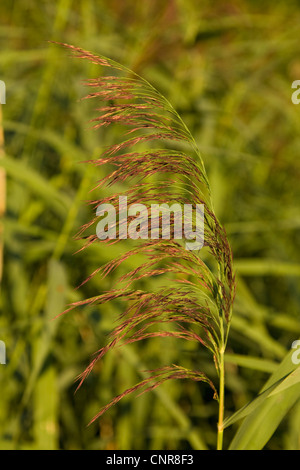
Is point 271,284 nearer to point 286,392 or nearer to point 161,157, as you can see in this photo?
point 286,392

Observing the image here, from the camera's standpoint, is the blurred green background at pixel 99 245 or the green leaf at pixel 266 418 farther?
the blurred green background at pixel 99 245

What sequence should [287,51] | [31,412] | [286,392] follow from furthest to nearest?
[287,51] → [31,412] → [286,392]

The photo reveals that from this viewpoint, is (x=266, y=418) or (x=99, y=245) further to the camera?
(x=99, y=245)

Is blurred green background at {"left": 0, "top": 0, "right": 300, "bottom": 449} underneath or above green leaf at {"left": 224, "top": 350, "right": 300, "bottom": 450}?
above

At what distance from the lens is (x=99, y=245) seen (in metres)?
1.29

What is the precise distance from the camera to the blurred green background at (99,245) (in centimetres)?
124

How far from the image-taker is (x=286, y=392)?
767mm

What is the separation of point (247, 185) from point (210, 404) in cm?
65

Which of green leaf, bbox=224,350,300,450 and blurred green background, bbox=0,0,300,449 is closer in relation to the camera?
green leaf, bbox=224,350,300,450

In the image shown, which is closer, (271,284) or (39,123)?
(39,123)

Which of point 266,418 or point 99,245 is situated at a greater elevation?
point 99,245

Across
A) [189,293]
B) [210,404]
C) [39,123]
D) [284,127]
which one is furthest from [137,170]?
[284,127]

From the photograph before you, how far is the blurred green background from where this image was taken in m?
1.24

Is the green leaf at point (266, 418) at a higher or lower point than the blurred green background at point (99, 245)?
lower
